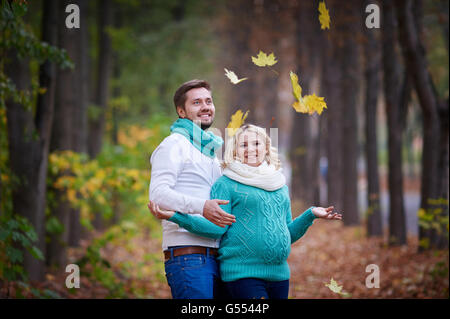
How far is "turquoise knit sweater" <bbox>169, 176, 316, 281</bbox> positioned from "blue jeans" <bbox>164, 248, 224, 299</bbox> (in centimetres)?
10

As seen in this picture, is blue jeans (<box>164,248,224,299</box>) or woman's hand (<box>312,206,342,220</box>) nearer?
blue jeans (<box>164,248,224,299</box>)

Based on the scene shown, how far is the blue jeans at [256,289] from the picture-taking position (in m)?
3.23

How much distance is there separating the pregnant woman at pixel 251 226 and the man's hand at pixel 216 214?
10 centimetres

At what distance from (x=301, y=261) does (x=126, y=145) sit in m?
4.63

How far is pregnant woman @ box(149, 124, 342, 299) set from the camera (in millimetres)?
3246

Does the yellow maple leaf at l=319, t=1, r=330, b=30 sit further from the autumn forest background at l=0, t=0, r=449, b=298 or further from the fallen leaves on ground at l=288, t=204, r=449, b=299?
the fallen leaves on ground at l=288, t=204, r=449, b=299

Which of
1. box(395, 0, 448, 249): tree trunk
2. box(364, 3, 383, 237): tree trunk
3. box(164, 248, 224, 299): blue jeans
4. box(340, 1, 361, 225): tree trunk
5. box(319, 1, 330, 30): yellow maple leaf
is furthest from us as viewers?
box(340, 1, 361, 225): tree trunk

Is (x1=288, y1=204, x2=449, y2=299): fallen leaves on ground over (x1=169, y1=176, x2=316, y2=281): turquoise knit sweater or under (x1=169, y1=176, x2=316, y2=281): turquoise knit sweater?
under

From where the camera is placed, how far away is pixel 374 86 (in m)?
12.1

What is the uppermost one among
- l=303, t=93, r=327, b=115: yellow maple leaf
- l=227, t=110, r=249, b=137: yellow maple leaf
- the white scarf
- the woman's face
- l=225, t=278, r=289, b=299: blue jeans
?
l=303, t=93, r=327, b=115: yellow maple leaf

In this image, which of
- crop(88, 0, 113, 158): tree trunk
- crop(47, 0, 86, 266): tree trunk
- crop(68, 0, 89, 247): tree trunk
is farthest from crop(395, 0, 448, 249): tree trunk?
crop(88, 0, 113, 158): tree trunk

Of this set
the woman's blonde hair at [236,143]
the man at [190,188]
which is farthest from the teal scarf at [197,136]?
the woman's blonde hair at [236,143]

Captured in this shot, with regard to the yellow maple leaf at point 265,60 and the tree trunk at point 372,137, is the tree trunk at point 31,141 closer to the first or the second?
the yellow maple leaf at point 265,60
